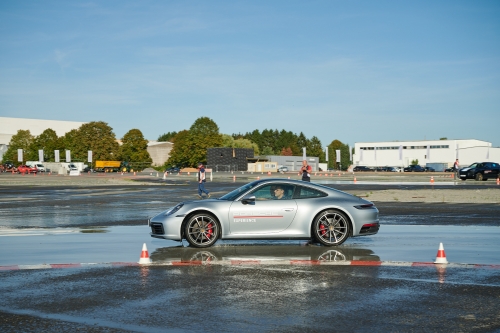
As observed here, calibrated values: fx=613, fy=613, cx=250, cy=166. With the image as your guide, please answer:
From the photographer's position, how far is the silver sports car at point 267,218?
12.0 meters

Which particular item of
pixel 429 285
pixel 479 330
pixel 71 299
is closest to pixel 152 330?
pixel 71 299

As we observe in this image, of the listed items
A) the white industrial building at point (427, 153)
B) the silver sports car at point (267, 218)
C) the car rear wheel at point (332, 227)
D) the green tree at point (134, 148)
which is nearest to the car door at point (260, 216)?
the silver sports car at point (267, 218)

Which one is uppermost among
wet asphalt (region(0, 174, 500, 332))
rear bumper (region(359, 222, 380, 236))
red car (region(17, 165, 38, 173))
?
red car (region(17, 165, 38, 173))

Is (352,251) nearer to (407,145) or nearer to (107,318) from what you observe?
(107,318)

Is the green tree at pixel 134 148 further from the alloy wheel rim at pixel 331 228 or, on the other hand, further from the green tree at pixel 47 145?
the alloy wheel rim at pixel 331 228

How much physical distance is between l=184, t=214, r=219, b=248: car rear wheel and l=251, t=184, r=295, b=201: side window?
102 centimetres

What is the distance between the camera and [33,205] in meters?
25.0

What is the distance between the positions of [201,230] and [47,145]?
130 m

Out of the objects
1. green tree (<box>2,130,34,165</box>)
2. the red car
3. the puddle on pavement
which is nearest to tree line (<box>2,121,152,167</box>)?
green tree (<box>2,130,34,165</box>)

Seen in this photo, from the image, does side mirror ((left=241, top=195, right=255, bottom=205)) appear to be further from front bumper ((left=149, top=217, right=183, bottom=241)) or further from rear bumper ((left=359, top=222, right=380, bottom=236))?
rear bumper ((left=359, top=222, right=380, bottom=236))

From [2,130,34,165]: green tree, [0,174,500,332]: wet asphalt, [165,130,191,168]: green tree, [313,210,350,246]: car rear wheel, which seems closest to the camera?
[0,174,500,332]: wet asphalt

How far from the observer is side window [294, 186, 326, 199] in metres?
12.4

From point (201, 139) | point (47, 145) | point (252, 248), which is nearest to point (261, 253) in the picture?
point (252, 248)

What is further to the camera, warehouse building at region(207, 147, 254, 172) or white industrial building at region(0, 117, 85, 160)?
white industrial building at region(0, 117, 85, 160)
